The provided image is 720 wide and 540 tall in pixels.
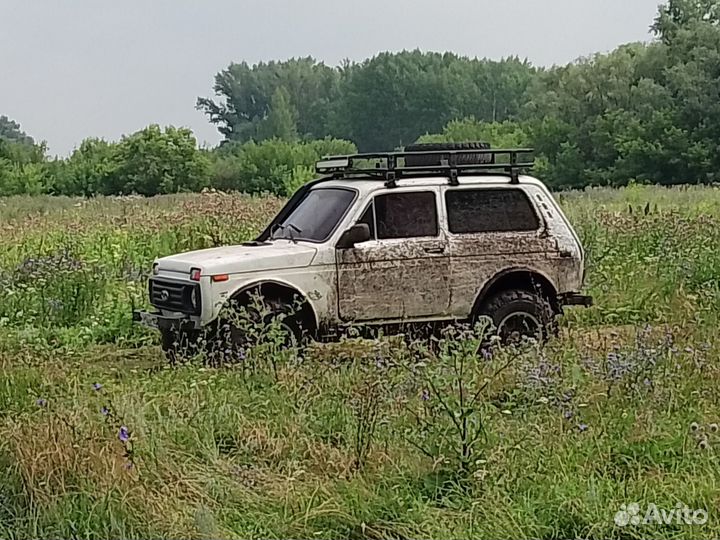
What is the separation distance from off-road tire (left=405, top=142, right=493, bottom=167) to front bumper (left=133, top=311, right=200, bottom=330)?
9.09ft

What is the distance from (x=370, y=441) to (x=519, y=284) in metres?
4.23

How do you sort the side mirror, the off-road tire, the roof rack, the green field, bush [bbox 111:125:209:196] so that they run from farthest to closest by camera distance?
bush [bbox 111:125:209:196] → the off-road tire → the roof rack → the side mirror → the green field

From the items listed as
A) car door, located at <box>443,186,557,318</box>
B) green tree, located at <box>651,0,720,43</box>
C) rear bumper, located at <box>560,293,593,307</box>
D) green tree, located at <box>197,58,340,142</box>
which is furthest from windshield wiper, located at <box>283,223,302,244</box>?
green tree, located at <box>197,58,340,142</box>

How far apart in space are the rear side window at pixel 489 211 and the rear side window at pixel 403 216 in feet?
0.63

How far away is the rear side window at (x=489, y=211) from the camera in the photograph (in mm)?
9258

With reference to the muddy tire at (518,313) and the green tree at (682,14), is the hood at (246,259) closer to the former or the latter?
the muddy tire at (518,313)

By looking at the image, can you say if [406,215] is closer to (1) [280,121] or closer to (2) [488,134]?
(2) [488,134]

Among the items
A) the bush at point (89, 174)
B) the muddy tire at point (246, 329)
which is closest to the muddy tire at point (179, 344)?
the muddy tire at point (246, 329)

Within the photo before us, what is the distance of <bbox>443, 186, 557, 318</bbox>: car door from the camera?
917cm

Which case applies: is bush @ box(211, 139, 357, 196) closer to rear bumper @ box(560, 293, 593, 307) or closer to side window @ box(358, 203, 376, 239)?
rear bumper @ box(560, 293, 593, 307)

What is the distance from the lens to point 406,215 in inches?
361

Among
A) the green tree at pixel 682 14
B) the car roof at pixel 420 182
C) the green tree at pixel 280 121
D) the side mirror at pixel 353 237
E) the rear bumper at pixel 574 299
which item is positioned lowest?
the rear bumper at pixel 574 299

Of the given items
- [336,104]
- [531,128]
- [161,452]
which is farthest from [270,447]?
[336,104]

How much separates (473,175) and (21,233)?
999cm
